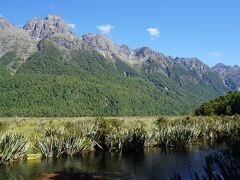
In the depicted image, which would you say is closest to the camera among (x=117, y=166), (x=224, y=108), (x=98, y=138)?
(x=117, y=166)

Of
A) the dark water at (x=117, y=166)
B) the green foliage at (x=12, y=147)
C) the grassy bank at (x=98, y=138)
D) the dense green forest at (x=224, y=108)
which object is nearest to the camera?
the dark water at (x=117, y=166)

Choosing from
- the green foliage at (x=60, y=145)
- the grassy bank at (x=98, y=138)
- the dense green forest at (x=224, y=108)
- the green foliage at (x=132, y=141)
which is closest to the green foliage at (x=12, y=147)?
the grassy bank at (x=98, y=138)

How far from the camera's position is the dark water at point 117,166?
20.5 meters

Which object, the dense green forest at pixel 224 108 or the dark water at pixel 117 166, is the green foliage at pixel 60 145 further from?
the dense green forest at pixel 224 108

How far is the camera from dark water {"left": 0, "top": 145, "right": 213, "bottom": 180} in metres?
20.5

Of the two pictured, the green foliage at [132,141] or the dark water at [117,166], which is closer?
the dark water at [117,166]

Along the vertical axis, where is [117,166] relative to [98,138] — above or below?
below

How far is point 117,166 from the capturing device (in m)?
23.4

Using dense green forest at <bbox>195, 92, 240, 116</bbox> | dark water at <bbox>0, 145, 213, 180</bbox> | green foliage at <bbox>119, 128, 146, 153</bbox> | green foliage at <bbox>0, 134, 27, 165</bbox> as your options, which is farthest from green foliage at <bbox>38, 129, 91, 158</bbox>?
dense green forest at <bbox>195, 92, 240, 116</bbox>

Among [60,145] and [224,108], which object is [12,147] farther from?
[224,108]

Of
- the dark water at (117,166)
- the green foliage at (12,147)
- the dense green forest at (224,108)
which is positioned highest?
the dense green forest at (224,108)

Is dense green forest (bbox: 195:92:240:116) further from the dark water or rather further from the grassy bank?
the dark water

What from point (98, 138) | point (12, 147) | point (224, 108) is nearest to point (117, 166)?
point (12, 147)

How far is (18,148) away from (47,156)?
7.16ft
